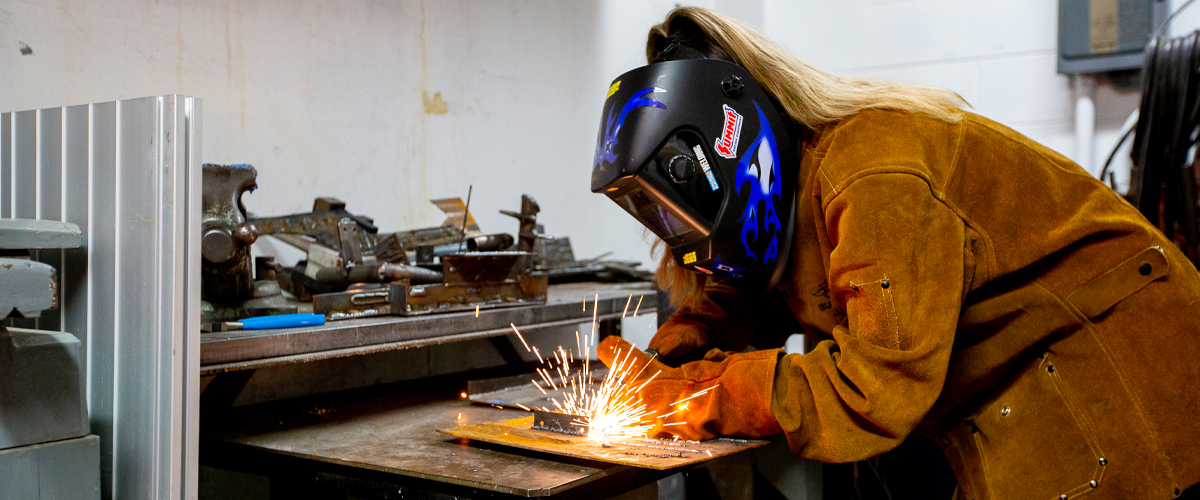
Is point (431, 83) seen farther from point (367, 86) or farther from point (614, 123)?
point (614, 123)

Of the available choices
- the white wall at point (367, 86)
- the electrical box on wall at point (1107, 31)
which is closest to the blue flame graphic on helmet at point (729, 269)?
the white wall at point (367, 86)

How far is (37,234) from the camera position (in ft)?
3.38

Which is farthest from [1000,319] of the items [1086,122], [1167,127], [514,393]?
[1086,122]

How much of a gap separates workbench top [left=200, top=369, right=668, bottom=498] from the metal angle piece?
0.32 ft

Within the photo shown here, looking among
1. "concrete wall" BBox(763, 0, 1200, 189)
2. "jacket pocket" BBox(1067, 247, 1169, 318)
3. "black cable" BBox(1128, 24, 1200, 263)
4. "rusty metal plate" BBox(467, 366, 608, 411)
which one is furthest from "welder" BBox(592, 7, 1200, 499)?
"concrete wall" BBox(763, 0, 1200, 189)

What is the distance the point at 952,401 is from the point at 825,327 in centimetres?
24

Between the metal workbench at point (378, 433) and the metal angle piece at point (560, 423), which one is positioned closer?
the metal workbench at point (378, 433)

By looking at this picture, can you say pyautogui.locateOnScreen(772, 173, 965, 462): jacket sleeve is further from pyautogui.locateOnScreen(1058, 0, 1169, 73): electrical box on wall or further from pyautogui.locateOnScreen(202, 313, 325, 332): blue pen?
pyautogui.locateOnScreen(1058, 0, 1169, 73): electrical box on wall

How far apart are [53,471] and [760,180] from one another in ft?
3.47

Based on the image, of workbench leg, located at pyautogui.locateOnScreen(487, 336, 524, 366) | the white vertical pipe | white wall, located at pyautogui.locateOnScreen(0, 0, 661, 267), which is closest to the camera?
white wall, located at pyautogui.locateOnScreen(0, 0, 661, 267)

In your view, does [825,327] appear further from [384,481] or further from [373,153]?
[373,153]

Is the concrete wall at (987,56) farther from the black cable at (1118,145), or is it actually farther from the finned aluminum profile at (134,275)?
the finned aluminum profile at (134,275)

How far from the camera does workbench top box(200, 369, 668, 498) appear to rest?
1277 mm

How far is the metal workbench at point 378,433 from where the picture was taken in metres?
1.30
